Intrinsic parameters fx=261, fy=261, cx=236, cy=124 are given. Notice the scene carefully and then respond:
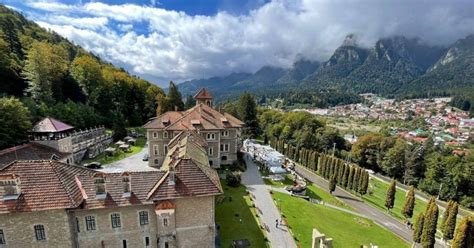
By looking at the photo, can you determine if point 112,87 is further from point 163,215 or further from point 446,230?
point 446,230

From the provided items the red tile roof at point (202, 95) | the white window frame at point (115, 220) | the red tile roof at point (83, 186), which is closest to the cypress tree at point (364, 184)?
the red tile roof at point (83, 186)

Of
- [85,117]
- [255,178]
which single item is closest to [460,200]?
[255,178]

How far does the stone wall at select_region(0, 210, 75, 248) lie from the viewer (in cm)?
2008

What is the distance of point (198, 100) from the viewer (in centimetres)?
7188

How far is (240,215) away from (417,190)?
60394mm

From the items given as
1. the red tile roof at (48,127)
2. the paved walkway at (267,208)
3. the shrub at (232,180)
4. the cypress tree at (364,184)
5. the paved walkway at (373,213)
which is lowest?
the paved walkway at (373,213)

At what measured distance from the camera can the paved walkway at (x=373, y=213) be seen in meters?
43.4

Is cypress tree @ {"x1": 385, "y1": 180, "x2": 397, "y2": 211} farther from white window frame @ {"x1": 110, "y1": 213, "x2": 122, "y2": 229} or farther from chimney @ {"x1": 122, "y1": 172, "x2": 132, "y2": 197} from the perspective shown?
white window frame @ {"x1": 110, "y1": 213, "x2": 122, "y2": 229}

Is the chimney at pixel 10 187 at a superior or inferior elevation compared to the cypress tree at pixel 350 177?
superior

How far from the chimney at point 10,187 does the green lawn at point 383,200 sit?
57707mm

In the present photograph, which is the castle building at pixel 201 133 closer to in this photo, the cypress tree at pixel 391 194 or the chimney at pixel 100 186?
the chimney at pixel 100 186

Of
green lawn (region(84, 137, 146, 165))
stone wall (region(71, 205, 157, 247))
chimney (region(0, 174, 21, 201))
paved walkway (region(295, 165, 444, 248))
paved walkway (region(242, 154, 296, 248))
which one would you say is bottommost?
paved walkway (region(295, 165, 444, 248))

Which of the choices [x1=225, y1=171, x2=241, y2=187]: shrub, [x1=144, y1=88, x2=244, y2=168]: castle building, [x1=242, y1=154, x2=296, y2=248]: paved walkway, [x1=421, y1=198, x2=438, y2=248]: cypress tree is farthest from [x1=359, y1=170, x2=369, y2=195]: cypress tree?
[x1=225, y1=171, x2=241, y2=187]: shrub

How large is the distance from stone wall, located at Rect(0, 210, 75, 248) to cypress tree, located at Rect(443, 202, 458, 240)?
158 feet
